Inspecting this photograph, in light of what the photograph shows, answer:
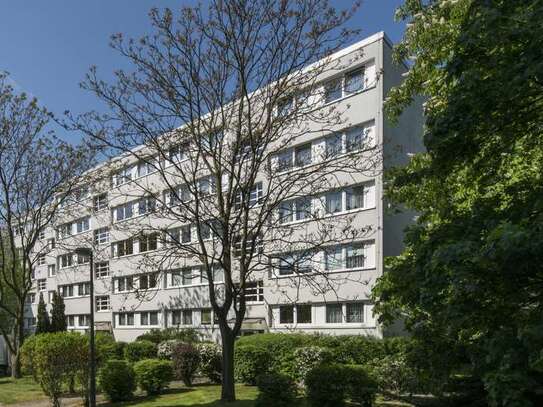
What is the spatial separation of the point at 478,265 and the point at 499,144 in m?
3.19

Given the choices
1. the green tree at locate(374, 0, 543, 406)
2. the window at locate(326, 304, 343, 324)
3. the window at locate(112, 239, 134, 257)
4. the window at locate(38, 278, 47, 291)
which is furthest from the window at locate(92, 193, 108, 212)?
the window at locate(38, 278, 47, 291)

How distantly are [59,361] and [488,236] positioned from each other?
16.0 meters

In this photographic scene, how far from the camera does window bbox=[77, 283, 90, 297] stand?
5144cm

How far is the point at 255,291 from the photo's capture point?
3297 cm

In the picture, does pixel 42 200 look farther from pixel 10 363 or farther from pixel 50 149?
pixel 10 363

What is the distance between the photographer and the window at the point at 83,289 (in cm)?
5144

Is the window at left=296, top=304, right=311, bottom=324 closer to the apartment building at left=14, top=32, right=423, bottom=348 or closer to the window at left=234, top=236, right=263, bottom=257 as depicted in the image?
the apartment building at left=14, top=32, right=423, bottom=348

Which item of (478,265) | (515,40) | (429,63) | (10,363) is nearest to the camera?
(478,265)

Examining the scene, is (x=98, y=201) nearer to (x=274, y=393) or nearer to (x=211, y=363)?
(x=211, y=363)

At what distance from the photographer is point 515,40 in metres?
6.84

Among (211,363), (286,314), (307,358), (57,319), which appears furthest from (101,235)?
(307,358)

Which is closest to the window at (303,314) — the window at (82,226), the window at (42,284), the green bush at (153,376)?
the green bush at (153,376)

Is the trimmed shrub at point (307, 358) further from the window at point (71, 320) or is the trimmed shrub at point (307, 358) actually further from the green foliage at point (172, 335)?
the window at point (71, 320)

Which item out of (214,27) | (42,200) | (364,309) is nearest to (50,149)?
(42,200)
